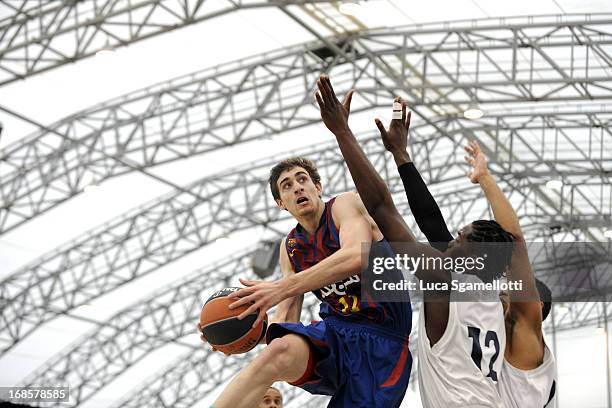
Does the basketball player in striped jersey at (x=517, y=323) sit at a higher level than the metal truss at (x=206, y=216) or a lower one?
lower

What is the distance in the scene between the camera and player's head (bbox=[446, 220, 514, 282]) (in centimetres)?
385

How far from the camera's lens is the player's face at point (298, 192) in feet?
15.6

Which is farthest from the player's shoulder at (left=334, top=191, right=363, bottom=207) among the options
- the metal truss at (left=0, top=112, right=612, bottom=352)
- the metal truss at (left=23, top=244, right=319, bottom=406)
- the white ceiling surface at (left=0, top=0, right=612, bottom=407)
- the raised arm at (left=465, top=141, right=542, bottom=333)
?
the metal truss at (left=23, top=244, right=319, bottom=406)

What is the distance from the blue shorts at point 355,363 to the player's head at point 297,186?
632mm

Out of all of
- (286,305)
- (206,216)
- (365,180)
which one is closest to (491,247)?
(365,180)

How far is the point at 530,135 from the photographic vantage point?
68.9 ft

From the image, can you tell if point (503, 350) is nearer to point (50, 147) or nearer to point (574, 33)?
point (574, 33)

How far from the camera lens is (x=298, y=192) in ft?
15.7

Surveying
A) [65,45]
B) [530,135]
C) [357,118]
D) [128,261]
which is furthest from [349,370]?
[128,261]

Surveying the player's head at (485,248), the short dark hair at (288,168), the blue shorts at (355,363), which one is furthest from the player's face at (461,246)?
the short dark hair at (288,168)

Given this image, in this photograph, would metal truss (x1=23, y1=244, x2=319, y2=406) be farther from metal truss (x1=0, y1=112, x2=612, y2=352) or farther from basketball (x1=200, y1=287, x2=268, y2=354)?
basketball (x1=200, y1=287, x2=268, y2=354)

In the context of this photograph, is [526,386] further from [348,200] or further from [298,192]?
[298,192]

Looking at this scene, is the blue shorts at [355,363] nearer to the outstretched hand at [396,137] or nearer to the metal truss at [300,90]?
the outstretched hand at [396,137]

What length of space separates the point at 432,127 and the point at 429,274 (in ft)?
59.6
